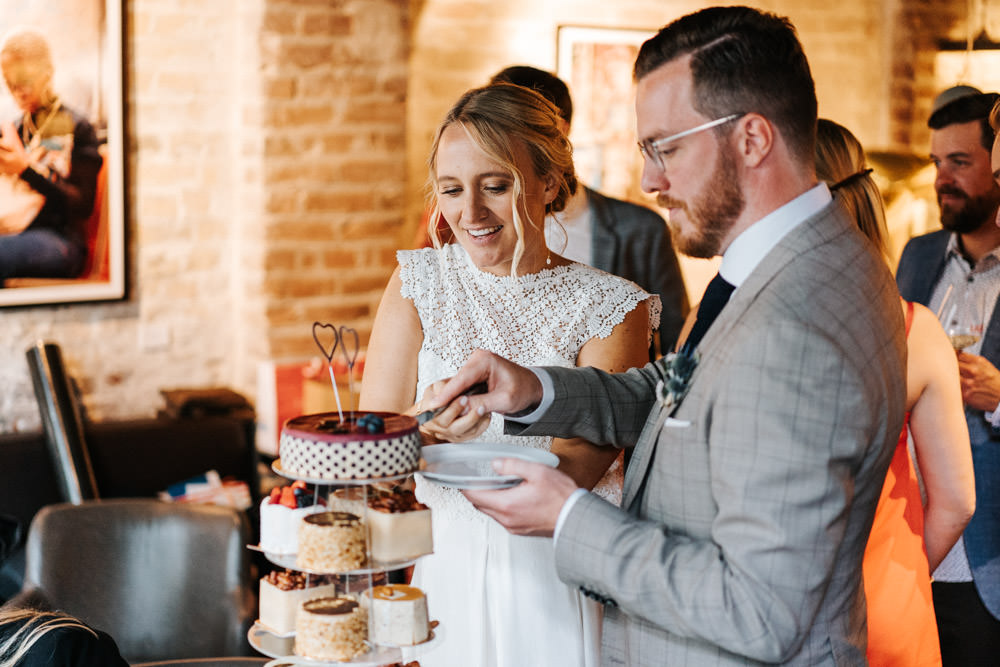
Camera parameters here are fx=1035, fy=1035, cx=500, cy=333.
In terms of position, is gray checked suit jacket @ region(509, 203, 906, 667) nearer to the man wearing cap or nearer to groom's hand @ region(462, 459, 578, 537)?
groom's hand @ region(462, 459, 578, 537)

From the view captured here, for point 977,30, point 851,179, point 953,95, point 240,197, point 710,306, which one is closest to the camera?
point 710,306

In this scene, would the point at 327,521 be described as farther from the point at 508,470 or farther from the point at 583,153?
the point at 583,153

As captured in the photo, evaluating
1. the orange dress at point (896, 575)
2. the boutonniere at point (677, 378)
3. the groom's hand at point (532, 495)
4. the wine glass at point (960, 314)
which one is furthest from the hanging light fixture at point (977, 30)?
the groom's hand at point (532, 495)

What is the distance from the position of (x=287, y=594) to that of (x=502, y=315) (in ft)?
2.80

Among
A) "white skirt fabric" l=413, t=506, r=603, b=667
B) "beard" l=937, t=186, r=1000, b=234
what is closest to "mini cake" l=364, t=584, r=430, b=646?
"white skirt fabric" l=413, t=506, r=603, b=667

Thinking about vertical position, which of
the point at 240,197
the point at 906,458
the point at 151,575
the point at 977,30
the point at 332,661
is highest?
the point at 977,30

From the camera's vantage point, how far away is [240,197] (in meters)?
4.36

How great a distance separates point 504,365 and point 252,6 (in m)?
2.92

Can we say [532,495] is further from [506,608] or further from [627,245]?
[627,245]

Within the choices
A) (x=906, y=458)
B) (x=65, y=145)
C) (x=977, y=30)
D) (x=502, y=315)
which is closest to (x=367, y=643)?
(x=502, y=315)

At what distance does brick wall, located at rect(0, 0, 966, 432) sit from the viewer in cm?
416

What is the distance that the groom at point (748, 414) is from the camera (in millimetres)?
1232

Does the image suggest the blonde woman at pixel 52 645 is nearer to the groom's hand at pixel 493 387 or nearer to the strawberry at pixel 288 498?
the strawberry at pixel 288 498

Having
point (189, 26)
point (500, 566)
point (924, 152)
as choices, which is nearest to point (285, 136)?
point (189, 26)
